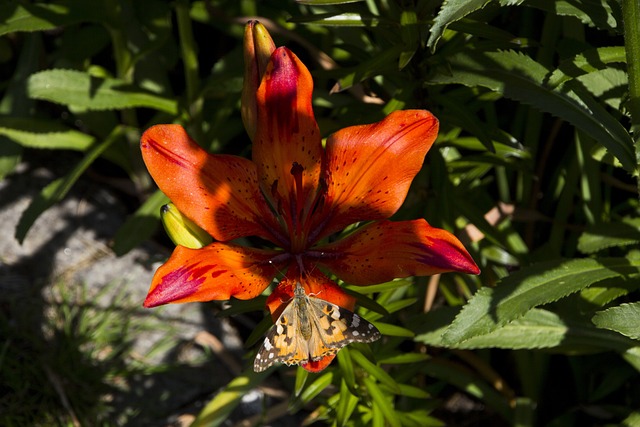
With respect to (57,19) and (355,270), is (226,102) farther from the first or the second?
(355,270)

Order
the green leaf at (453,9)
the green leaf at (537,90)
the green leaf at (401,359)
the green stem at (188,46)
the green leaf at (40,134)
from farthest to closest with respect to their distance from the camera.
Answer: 1. the green leaf at (40,134)
2. the green stem at (188,46)
3. the green leaf at (401,359)
4. the green leaf at (537,90)
5. the green leaf at (453,9)

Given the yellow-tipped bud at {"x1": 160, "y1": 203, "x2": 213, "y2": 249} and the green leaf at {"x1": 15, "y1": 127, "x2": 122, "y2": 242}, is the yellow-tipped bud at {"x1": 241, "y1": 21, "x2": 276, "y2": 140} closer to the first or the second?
the yellow-tipped bud at {"x1": 160, "y1": 203, "x2": 213, "y2": 249}

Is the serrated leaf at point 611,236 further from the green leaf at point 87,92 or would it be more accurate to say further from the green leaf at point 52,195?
the green leaf at point 52,195

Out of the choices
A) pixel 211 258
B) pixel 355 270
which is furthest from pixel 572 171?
pixel 211 258

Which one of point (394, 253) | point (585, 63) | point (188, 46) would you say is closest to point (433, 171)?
point (585, 63)

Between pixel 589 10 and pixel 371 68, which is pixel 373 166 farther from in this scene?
pixel 589 10

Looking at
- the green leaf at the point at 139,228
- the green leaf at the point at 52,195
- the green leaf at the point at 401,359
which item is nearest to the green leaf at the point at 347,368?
the green leaf at the point at 401,359
